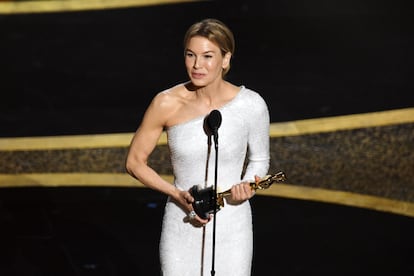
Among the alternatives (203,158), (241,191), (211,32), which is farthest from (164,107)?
(241,191)

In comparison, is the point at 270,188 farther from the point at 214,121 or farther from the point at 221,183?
the point at 214,121

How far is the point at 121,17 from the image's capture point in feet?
36.0

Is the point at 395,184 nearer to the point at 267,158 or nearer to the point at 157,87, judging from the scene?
the point at 157,87

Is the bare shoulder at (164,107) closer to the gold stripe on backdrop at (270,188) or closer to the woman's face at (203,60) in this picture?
the woman's face at (203,60)

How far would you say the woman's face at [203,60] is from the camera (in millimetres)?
4016

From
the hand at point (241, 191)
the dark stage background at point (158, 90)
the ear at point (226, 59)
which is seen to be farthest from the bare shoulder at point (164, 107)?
the dark stage background at point (158, 90)

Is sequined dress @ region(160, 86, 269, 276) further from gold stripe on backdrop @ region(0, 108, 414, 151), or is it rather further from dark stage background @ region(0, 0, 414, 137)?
dark stage background @ region(0, 0, 414, 137)

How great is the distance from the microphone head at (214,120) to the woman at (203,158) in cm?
19

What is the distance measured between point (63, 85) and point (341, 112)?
2.89 meters

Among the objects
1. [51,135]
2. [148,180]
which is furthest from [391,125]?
[148,180]

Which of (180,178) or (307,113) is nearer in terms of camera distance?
(180,178)

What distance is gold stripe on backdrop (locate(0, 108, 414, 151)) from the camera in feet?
26.7

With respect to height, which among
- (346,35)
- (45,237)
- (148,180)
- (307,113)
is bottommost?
(45,237)

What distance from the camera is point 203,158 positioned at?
13.5 feet
